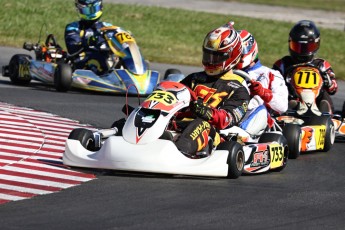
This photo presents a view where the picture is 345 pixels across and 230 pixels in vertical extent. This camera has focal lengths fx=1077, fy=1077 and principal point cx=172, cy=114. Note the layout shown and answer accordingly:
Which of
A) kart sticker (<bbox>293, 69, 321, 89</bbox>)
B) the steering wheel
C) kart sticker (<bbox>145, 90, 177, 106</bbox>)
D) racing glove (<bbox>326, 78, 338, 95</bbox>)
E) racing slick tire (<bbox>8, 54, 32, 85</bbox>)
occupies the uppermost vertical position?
kart sticker (<bbox>145, 90, 177, 106</bbox>)

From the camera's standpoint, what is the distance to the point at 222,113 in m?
9.21

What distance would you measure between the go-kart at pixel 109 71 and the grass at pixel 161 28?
489 cm

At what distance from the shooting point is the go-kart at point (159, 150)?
8.43 m

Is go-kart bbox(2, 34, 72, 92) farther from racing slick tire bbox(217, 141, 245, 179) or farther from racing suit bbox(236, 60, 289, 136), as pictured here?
racing slick tire bbox(217, 141, 245, 179)

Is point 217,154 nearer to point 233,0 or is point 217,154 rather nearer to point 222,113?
point 222,113

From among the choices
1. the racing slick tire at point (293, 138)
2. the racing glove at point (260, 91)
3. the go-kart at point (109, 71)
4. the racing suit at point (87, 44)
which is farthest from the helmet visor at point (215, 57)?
the racing suit at point (87, 44)

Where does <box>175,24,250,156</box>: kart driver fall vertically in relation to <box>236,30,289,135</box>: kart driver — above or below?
above

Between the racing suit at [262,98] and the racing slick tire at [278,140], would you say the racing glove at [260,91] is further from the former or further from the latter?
the racing slick tire at [278,140]

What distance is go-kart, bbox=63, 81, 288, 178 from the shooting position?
332 inches

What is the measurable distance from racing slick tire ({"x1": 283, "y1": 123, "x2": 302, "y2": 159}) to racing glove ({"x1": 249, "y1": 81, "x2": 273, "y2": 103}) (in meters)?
0.33

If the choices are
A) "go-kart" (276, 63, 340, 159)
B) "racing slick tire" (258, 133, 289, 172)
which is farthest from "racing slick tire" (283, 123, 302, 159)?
"racing slick tire" (258, 133, 289, 172)

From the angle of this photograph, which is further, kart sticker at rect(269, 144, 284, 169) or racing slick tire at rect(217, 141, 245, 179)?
kart sticker at rect(269, 144, 284, 169)

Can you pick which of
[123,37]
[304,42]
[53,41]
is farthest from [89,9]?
[304,42]

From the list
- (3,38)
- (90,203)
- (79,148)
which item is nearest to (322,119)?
(79,148)
